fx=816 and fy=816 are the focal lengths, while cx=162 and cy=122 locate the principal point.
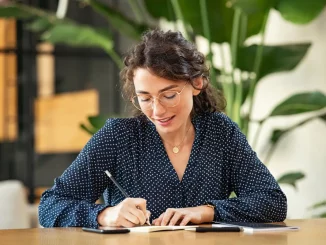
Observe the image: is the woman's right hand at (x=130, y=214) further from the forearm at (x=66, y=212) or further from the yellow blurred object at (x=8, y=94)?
the yellow blurred object at (x=8, y=94)

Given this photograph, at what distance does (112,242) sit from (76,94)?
21.2 ft

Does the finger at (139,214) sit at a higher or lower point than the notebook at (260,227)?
higher

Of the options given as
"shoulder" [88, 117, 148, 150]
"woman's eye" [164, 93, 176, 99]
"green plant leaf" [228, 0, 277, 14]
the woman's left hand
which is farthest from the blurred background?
the woman's left hand

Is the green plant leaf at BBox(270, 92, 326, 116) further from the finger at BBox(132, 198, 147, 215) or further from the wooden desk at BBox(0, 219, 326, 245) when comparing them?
the finger at BBox(132, 198, 147, 215)

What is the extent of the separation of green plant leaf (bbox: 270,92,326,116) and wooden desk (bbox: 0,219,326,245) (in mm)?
1522

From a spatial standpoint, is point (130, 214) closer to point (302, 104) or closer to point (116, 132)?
point (116, 132)

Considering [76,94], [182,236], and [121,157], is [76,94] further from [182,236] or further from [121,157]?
[182,236]

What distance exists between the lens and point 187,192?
7.74ft

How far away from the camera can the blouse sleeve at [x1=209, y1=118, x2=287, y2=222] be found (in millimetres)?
2244

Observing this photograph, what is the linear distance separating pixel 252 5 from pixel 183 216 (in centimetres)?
142

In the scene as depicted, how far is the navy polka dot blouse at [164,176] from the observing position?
2.26 m

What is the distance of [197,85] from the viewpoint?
2.36 metres

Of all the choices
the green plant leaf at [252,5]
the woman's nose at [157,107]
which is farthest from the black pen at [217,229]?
the green plant leaf at [252,5]

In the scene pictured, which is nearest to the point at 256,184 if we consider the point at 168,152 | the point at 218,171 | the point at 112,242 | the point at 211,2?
the point at 218,171
